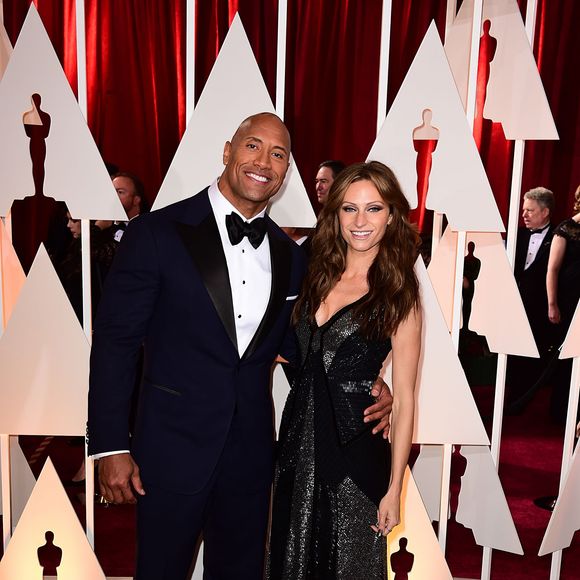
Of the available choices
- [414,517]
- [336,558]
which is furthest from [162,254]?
[414,517]

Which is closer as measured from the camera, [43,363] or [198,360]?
[198,360]

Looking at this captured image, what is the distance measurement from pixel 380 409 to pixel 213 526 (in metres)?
0.54

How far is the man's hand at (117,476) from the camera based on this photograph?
5.29 ft

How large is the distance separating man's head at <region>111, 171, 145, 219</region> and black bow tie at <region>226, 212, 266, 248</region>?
151cm

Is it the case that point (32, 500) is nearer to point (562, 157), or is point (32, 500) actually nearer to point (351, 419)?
point (351, 419)

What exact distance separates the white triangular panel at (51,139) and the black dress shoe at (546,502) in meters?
2.39

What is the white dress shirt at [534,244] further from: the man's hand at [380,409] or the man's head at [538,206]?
the man's hand at [380,409]

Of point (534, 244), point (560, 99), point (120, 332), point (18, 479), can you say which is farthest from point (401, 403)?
point (560, 99)

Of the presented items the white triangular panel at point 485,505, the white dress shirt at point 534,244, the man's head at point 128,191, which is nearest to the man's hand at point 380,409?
the white triangular panel at point 485,505

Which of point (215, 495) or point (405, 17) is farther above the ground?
point (405, 17)

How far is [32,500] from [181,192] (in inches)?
42.0

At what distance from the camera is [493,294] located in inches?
85.1

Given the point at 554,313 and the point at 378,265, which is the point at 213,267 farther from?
the point at 554,313

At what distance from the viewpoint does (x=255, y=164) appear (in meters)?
1.68
